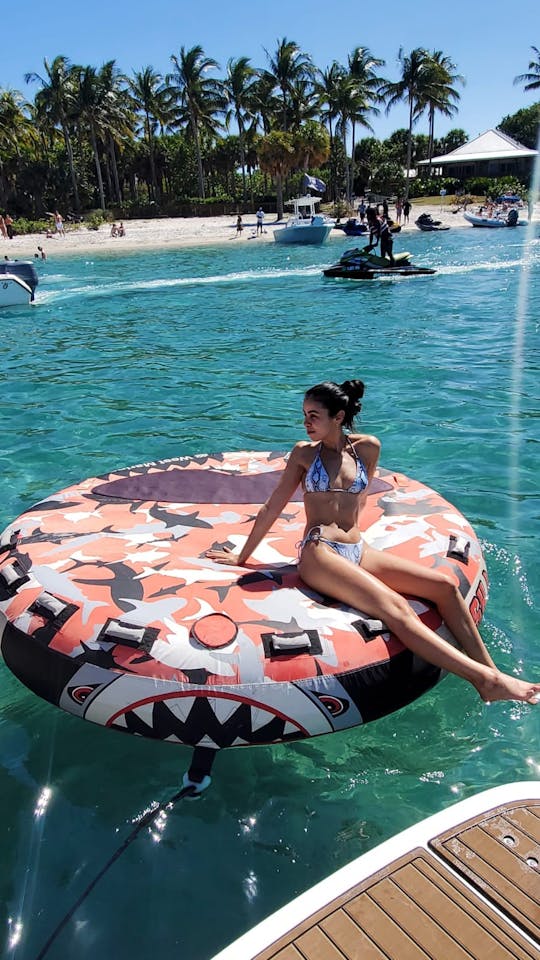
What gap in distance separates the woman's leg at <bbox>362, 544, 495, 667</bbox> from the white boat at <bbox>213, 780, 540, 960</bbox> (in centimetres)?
101

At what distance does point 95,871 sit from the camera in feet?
9.66

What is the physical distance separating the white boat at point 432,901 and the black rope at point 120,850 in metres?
1.13

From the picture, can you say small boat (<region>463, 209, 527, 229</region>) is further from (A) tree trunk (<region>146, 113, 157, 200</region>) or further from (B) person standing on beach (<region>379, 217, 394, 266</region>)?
(A) tree trunk (<region>146, 113, 157, 200</region>)

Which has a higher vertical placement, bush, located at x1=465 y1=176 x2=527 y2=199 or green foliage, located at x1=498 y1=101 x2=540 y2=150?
green foliage, located at x1=498 y1=101 x2=540 y2=150

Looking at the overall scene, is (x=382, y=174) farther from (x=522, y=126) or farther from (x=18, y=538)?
(x=18, y=538)

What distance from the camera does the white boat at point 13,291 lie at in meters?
18.0

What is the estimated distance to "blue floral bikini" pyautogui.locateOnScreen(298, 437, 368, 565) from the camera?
11.3 feet

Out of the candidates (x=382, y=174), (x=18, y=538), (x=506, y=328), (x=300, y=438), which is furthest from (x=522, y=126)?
(x=18, y=538)

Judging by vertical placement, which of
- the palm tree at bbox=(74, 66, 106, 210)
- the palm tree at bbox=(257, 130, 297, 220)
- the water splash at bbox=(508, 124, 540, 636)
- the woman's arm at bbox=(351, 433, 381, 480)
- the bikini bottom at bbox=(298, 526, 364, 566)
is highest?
the palm tree at bbox=(74, 66, 106, 210)

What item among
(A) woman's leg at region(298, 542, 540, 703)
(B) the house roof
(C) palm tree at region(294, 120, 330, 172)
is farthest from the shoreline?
(A) woman's leg at region(298, 542, 540, 703)

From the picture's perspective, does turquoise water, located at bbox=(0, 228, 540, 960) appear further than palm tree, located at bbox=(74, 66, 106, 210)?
No

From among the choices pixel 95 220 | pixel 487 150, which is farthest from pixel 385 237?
pixel 487 150

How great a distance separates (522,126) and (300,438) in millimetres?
75971

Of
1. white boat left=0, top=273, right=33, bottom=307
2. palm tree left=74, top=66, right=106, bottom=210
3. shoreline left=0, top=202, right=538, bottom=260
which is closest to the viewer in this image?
white boat left=0, top=273, right=33, bottom=307
